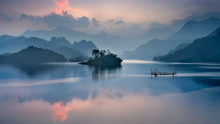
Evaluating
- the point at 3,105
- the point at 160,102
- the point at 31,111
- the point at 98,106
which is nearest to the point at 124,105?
the point at 98,106

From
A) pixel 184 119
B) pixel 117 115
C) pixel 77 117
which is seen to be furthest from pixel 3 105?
pixel 184 119

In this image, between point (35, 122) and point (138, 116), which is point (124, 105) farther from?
point (35, 122)

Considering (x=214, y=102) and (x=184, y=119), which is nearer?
(x=184, y=119)

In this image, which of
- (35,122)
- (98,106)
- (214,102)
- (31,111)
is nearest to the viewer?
(35,122)

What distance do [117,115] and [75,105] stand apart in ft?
34.1

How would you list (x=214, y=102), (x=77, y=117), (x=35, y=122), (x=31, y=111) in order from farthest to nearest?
(x=214, y=102), (x=31, y=111), (x=77, y=117), (x=35, y=122)

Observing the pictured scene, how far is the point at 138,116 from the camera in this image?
33031 mm

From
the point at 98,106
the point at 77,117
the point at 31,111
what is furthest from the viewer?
the point at 98,106

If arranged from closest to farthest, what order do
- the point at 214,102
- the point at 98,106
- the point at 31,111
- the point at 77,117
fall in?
the point at 77,117 < the point at 31,111 < the point at 98,106 < the point at 214,102

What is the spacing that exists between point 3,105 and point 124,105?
23.1 meters

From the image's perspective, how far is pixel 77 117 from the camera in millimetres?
32156

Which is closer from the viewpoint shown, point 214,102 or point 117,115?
point 117,115

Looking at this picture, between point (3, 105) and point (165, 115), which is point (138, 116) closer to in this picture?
point (165, 115)

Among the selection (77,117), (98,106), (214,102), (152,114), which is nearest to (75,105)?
(98,106)
